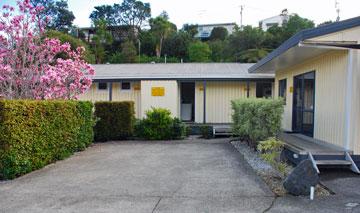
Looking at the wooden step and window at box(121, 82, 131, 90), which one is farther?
window at box(121, 82, 131, 90)

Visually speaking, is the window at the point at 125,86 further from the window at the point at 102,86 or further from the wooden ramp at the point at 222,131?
the wooden ramp at the point at 222,131

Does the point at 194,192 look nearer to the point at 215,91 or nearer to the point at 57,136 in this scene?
the point at 57,136

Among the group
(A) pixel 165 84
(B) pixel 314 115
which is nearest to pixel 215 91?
(A) pixel 165 84

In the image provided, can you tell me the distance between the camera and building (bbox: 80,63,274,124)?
15.8 meters

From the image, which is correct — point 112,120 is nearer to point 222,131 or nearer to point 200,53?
point 222,131

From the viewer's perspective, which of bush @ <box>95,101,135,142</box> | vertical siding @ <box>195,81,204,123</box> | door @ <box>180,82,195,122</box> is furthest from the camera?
door @ <box>180,82,195,122</box>

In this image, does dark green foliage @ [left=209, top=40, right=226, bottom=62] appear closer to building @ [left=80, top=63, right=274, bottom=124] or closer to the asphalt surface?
building @ [left=80, top=63, right=274, bottom=124]

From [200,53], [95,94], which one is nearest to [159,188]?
[95,94]

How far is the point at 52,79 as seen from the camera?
962 cm

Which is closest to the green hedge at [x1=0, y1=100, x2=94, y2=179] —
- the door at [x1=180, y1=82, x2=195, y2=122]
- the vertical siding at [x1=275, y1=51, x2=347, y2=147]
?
the vertical siding at [x1=275, y1=51, x2=347, y2=147]

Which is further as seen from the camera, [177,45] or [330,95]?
[177,45]

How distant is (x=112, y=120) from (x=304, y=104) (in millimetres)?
7007

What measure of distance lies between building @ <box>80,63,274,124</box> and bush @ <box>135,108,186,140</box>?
8.86 ft

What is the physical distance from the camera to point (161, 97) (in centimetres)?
1583
